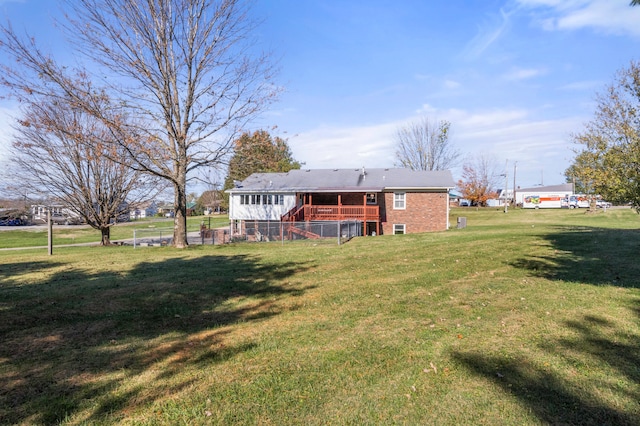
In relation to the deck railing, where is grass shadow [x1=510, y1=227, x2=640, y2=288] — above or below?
below

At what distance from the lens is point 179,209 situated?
18781 millimetres

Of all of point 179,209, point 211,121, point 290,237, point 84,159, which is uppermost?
point 211,121

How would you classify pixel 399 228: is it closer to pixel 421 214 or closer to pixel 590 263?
pixel 421 214

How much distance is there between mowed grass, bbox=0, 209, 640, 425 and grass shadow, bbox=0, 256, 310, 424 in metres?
0.03

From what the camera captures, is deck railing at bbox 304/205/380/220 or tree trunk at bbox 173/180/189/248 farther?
deck railing at bbox 304/205/380/220

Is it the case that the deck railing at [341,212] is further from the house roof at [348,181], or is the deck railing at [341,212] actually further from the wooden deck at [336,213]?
the house roof at [348,181]

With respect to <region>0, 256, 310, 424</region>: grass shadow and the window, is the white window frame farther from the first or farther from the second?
<region>0, 256, 310, 424</region>: grass shadow

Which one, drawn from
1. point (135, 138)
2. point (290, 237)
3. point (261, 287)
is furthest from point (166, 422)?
point (290, 237)

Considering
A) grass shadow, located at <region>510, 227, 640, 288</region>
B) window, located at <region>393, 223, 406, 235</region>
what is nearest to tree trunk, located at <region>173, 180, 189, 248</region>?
grass shadow, located at <region>510, 227, 640, 288</region>

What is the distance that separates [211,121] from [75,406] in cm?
1579

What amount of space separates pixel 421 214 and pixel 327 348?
2508cm

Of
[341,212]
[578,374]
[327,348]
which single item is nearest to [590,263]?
[578,374]

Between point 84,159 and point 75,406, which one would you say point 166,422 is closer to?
point 75,406

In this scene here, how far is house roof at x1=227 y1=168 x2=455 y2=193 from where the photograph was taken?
1118 inches
